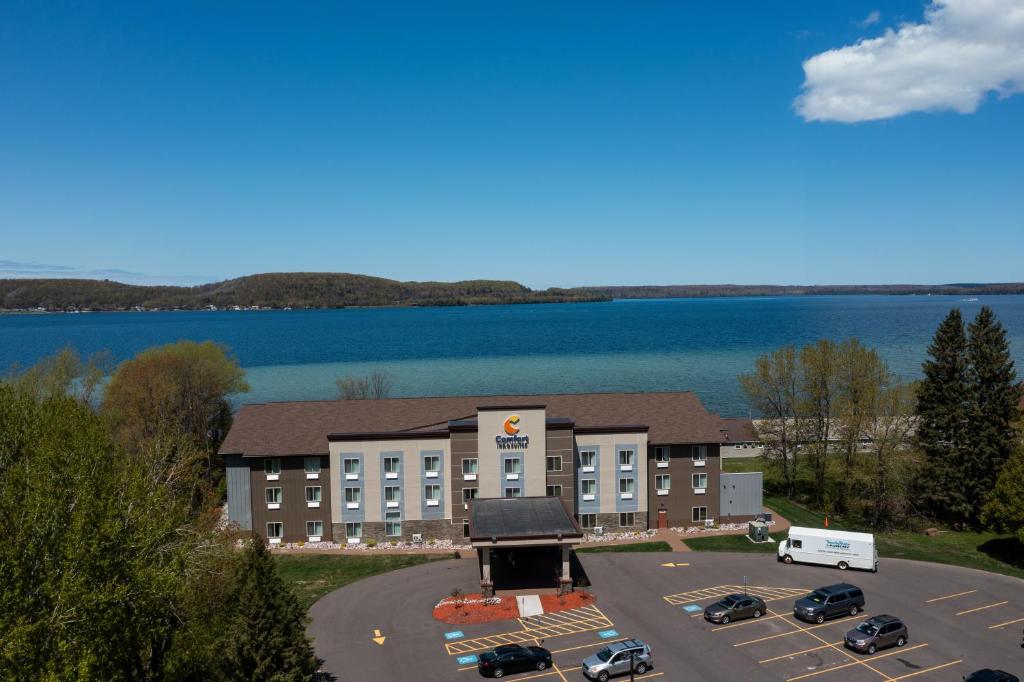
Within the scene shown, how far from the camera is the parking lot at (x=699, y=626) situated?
33.4 metres

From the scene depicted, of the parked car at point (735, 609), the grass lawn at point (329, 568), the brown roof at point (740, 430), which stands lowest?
the grass lawn at point (329, 568)

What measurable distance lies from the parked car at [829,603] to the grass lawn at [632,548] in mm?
12952

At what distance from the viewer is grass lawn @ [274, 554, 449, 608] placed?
148ft

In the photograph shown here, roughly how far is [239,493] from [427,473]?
14.7m

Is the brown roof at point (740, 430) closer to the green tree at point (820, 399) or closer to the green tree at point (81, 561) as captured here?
the green tree at point (820, 399)

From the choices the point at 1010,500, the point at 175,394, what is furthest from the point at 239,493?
the point at 1010,500

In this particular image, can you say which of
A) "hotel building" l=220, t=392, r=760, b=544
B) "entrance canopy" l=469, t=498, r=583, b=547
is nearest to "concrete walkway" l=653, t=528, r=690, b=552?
"hotel building" l=220, t=392, r=760, b=544

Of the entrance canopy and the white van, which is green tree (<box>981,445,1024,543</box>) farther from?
the entrance canopy

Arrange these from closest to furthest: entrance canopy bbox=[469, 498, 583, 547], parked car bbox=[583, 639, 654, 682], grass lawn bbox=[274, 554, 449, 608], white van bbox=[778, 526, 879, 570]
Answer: parked car bbox=[583, 639, 654, 682] < entrance canopy bbox=[469, 498, 583, 547] < grass lawn bbox=[274, 554, 449, 608] < white van bbox=[778, 526, 879, 570]

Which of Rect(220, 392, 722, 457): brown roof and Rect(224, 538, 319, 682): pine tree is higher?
Rect(220, 392, 722, 457): brown roof

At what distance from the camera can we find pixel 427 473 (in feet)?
178

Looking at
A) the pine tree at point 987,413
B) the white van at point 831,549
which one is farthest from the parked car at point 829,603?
the pine tree at point 987,413

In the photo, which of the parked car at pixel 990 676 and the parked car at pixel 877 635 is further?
the parked car at pixel 877 635

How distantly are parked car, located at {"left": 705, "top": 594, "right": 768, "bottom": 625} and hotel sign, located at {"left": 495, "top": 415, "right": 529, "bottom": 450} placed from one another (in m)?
19.0
